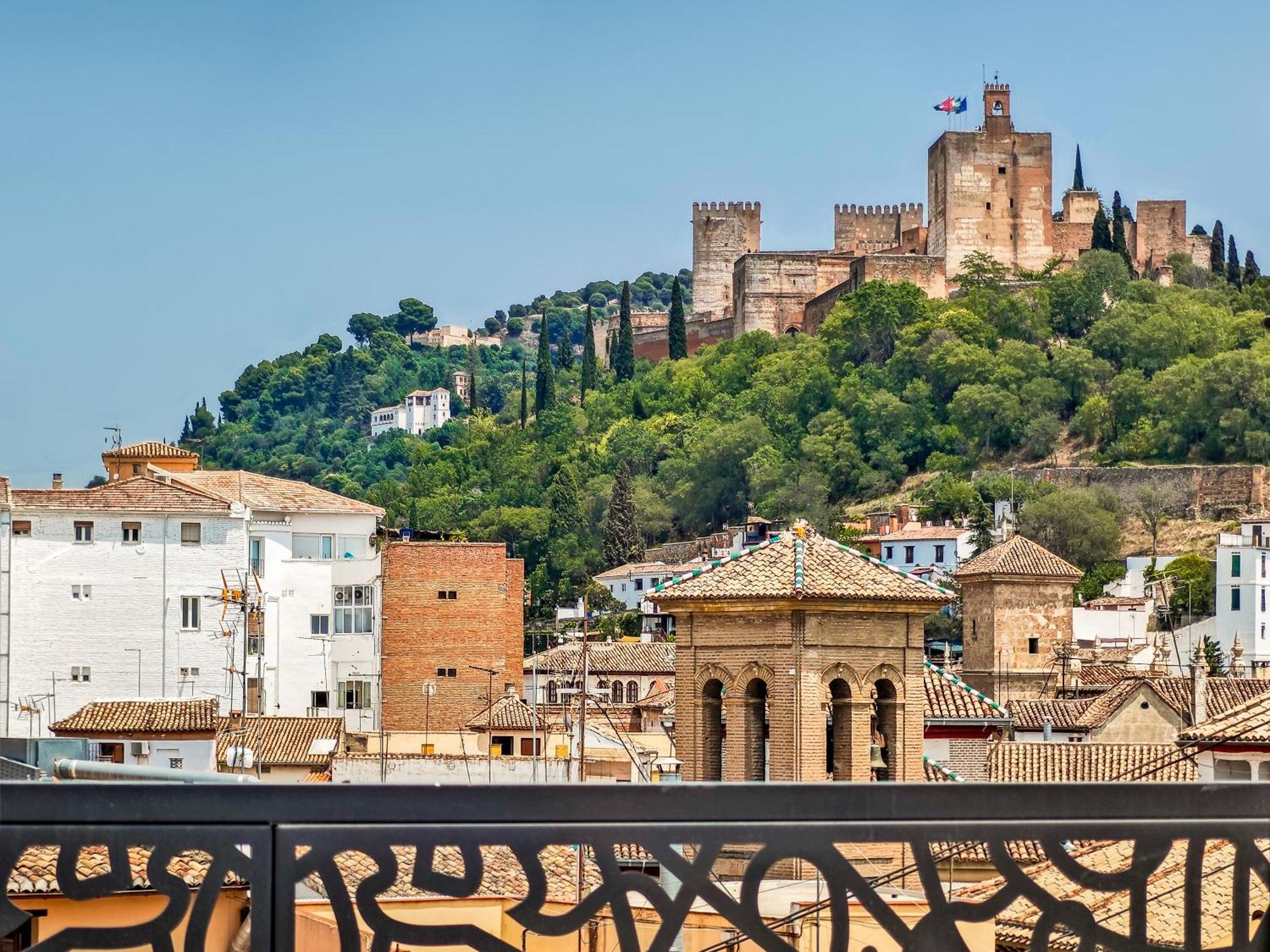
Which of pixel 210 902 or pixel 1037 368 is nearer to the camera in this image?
pixel 210 902

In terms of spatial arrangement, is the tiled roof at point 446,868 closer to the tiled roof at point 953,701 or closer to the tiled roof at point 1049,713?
the tiled roof at point 953,701

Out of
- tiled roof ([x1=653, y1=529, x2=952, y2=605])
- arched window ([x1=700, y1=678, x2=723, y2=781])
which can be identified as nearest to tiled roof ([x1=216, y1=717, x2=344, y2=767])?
arched window ([x1=700, y1=678, x2=723, y2=781])

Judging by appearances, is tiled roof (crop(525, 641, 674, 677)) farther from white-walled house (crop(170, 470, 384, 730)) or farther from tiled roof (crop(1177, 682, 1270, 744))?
tiled roof (crop(1177, 682, 1270, 744))

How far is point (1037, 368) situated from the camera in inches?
3381

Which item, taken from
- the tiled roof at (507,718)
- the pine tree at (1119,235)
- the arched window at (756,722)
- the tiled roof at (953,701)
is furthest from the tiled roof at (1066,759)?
the pine tree at (1119,235)

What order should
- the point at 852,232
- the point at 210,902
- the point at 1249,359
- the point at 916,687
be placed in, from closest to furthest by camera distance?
the point at 210,902, the point at 916,687, the point at 1249,359, the point at 852,232

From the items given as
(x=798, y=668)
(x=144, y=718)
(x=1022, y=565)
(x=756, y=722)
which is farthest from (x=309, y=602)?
(x=798, y=668)

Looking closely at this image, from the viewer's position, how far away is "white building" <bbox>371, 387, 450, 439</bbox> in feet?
463

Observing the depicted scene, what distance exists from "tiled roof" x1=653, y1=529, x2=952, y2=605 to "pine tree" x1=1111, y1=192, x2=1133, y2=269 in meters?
74.3

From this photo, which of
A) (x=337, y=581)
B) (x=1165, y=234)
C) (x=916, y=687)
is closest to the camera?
(x=916, y=687)

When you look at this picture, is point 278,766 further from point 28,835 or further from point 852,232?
point 852,232

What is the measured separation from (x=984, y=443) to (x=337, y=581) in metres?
48.3

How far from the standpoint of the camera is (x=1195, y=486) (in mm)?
75250

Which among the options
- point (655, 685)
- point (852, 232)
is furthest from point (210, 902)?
point (852, 232)
